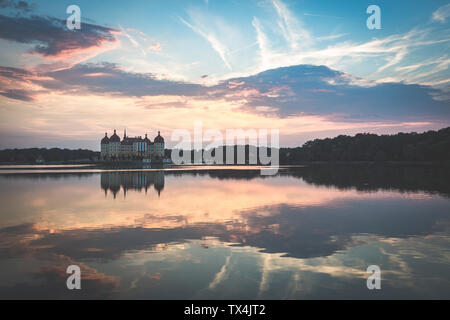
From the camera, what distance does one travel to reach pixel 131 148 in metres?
179

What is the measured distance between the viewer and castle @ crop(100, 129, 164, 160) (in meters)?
175

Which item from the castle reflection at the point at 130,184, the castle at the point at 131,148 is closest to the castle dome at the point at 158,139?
the castle at the point at 131,148

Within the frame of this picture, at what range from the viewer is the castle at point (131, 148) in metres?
175

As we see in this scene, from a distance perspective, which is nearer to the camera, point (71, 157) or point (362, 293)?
point (362, 293)

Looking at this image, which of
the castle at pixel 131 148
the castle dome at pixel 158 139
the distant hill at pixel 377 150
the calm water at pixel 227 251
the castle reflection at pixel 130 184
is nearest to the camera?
the calm water at pixel 227 251

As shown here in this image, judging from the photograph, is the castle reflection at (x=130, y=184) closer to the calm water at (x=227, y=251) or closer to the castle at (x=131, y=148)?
the calm water at (x=227, y=251)

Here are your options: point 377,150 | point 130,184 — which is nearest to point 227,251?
point 130,184

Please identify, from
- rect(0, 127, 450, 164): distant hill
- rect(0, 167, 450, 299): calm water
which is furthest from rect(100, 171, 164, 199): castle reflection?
rect(0, 127, 450, 164): distant hill

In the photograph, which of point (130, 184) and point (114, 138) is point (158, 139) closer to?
point (114, 138)

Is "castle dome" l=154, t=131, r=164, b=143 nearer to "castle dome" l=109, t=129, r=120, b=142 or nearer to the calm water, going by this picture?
"castle dome" l=109, t=129, r=120, b=142
